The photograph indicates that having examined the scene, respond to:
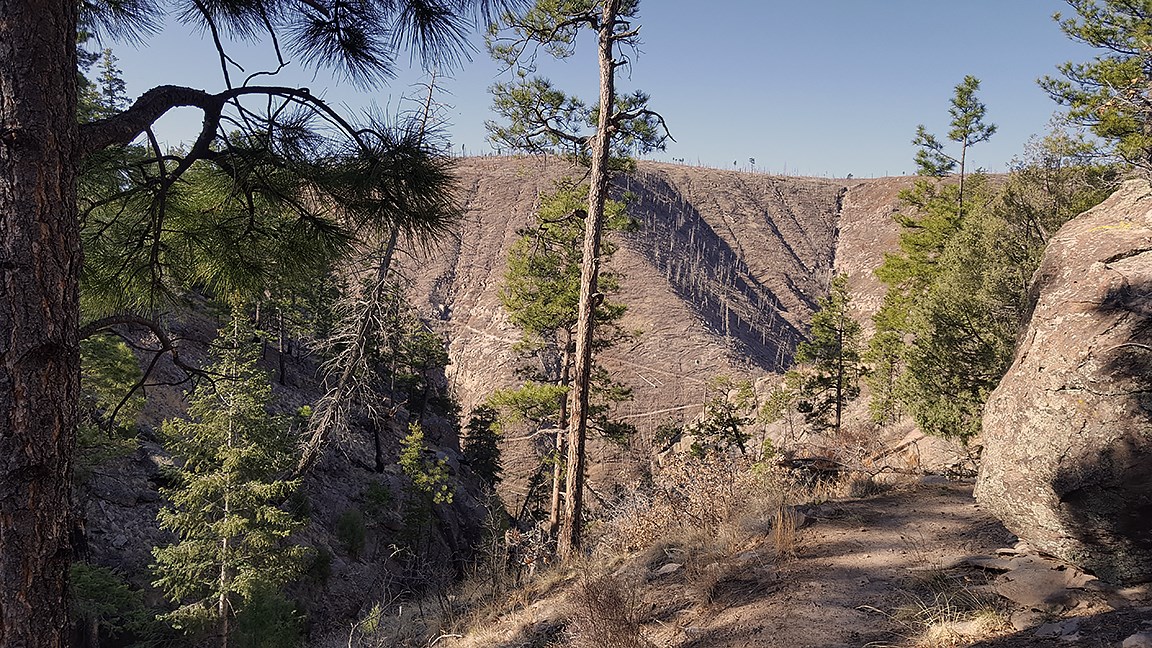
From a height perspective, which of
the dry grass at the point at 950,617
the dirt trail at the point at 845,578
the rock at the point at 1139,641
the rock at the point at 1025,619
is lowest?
the dirt trail at the point at 845,578

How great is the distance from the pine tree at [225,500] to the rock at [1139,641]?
13.8 m

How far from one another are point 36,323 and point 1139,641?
205 inches

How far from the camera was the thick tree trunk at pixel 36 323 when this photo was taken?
6.89 feet

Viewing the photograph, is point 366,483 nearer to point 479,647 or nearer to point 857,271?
point 479,647

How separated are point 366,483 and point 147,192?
79.2 ft

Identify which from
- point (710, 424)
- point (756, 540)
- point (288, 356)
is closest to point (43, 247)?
point (756, 540)

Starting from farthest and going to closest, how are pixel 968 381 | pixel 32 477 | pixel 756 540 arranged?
1. pixel 968 381
2. pixel 756 540
3. pixel 32 477

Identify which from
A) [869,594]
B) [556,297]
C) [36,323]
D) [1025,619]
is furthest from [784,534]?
[556,297]

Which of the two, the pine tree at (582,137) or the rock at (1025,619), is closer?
the rock at (1025,619)

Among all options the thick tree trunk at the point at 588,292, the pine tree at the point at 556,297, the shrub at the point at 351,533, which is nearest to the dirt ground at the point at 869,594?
the thick tree trunk at the point at 588,292

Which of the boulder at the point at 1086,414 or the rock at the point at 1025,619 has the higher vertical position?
the boulder at the point at 1086,414

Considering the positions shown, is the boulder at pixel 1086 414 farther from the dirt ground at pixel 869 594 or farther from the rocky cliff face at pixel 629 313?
the rocky cliff face at pixel 629 313

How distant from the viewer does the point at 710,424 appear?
85.6 ft

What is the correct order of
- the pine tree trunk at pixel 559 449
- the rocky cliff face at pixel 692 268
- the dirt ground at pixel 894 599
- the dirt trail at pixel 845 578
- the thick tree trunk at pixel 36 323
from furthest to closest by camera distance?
the rocky cliff face at pixel 692 268 → the pine tree trunk at pixel 559 449 → the dirt trail at pixel 845 578 → the dirt ground at pixel 894 599 → the thick tree trunk at pixel 36 323
